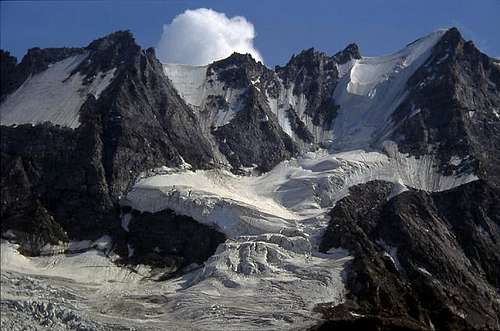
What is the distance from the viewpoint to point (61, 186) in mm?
174250

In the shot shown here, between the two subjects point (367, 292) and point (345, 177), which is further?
point (345, 177)

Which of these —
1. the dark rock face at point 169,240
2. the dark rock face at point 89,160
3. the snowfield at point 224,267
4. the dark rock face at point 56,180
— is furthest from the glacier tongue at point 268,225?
the dark rock face at point 56,180

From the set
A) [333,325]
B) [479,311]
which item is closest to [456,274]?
[479,311]

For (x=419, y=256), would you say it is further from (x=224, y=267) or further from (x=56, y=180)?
(x=56, y=180)

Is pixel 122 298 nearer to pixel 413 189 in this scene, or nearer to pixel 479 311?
pixel 479 311

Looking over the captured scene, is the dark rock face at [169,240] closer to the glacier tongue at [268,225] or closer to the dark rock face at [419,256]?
the glacier tongue at [268,225]

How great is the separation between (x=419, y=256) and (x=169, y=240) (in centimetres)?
4844

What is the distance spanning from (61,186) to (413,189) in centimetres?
7540

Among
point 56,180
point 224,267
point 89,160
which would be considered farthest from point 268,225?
point 56,180

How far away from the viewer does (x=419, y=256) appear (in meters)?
154

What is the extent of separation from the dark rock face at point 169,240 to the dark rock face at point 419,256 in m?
23.0

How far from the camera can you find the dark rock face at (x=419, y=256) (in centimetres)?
13600

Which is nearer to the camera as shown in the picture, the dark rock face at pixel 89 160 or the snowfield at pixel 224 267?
the snowfield at pixel 224 267

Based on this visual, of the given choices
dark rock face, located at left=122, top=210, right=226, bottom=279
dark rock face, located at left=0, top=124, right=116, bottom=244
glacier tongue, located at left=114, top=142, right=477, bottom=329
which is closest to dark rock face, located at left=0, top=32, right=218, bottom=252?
dark rock face, located at left=0, top=124, right=116, bottom=244
